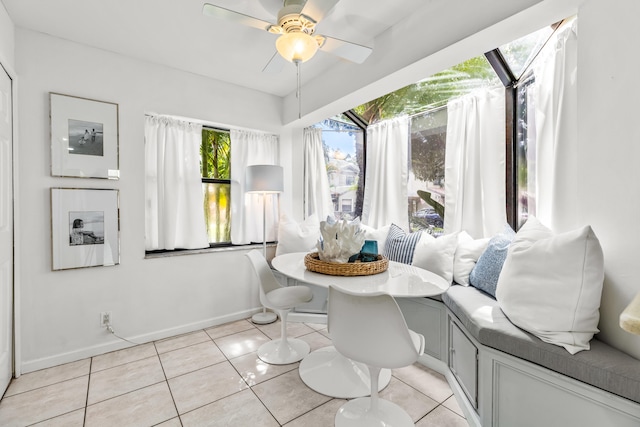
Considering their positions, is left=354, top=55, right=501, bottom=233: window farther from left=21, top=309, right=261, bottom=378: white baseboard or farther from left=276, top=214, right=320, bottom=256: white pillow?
left=21, top=309, right=261, bottom=378: white baseboard

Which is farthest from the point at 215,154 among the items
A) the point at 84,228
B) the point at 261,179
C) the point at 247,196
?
the point at 84,228

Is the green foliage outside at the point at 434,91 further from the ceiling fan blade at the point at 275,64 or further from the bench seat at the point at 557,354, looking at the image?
the bench seat at the point at 557,354

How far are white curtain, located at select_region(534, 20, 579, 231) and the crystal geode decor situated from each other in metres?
1.22

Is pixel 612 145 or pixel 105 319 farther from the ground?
pixel 612 145

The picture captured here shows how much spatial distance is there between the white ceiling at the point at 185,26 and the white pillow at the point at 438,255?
1.69 metres

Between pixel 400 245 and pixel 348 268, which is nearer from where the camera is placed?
pixel 348 268

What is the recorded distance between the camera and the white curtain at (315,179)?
3795 millimetres

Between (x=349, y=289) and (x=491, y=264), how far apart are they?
1.09 m

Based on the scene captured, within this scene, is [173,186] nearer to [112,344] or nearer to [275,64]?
[112,344]

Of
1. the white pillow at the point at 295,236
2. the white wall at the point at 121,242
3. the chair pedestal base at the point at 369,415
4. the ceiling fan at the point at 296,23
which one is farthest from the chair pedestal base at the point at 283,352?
the ceiling fan at the point at 296,23

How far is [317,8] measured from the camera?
154cm

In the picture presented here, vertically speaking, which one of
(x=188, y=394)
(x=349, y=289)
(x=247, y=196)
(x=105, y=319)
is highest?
(x=247, y=196)

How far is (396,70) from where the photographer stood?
2197 mm

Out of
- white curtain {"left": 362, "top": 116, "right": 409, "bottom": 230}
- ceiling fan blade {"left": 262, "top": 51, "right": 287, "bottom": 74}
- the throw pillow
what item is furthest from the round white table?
ceiling fan blade {"left": 262, "top": 51, "right": 287, "bottom": 74}
